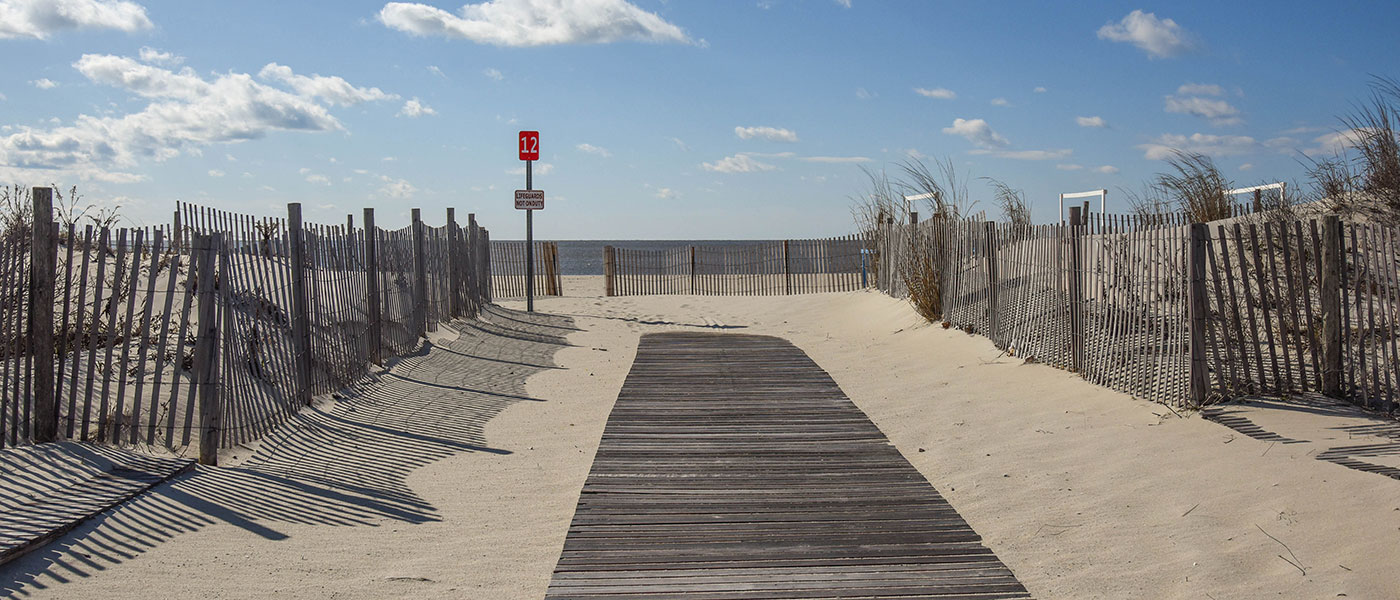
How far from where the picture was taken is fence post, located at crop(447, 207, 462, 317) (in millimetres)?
14469

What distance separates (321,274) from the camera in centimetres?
816

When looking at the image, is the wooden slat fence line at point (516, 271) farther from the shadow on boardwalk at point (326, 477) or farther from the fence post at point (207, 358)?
the fence post at point (207, 358)

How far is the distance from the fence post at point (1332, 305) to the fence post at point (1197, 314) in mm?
731

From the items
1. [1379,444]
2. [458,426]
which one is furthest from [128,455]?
[1379,444]

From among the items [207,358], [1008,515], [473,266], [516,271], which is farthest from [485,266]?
[1008,515]

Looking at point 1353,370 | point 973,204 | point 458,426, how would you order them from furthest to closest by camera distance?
1. point 973,204
2. point 458,426
3. point 1353,370

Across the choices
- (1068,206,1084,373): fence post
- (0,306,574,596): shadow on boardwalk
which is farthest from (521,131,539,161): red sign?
(1068,206,1084,373): fence post

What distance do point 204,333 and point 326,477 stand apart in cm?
111

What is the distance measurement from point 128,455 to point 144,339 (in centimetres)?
71

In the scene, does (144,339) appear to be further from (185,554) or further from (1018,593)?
(1018,593)

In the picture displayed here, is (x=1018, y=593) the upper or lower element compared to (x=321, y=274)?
lower

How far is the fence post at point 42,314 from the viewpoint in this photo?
5676 mm

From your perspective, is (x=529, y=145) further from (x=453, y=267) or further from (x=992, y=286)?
(x=992, y=286)

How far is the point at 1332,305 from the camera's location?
6676 millimetres
